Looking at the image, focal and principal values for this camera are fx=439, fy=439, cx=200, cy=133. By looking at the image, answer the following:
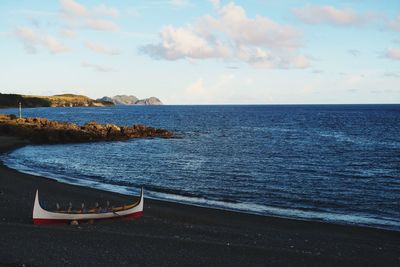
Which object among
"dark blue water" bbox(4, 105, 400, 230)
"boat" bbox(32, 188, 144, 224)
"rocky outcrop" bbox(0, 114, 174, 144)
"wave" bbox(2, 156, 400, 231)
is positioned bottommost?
"wave" bbox(2, 156, 400, 231)

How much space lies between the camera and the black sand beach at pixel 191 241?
17375 millimetres

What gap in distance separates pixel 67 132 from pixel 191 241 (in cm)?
5998

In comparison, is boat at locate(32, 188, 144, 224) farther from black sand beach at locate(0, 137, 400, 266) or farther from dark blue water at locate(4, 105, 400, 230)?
dark blue water at locate(4, 105, 400, 230)

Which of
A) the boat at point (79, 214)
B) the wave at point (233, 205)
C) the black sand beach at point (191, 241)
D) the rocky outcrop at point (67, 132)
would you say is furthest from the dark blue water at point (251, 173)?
the boat at point (79, 214)

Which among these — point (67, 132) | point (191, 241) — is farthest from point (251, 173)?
point (67, 132)

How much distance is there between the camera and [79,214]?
73.2 feet

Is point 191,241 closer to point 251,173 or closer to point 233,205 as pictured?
point 233,205

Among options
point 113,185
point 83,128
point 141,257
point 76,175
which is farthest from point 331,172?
point 83,128

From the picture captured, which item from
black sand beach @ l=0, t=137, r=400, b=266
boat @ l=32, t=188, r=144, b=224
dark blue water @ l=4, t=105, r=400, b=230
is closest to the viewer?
black sand beach @ l=0, t=137, r=400, b=266

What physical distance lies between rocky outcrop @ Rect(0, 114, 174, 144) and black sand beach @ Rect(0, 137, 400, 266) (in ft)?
157

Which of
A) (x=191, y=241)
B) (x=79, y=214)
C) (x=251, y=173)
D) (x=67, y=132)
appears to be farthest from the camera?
(x=67, y=132)

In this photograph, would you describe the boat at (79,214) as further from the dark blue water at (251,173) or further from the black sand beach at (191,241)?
the dark blue water at (251,173)

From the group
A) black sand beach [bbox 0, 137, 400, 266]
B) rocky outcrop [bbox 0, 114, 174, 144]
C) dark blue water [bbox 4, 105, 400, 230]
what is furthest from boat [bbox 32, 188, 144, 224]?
rocky outcrop [bbox 0, 114, 174, 144]

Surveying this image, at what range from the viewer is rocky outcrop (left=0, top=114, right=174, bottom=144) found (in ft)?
242
